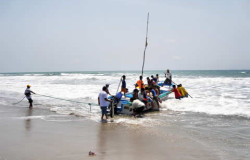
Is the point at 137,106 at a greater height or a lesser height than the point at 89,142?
greater

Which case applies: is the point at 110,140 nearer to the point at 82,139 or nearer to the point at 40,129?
the point at 82,139

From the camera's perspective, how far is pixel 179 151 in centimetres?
564

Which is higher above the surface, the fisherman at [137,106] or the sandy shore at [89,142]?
the fisherman at [137,106]

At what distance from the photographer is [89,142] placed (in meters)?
6.27

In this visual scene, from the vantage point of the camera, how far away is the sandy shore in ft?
17.3

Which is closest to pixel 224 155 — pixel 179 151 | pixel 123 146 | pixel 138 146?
pixel 179 151

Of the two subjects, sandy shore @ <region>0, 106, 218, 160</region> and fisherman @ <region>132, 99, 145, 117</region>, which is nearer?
sandy shore @ <region>0, 106, 218, 160</region>

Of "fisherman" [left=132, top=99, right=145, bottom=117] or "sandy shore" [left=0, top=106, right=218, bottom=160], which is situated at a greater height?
"fisherman" [left=132, top=99, right=145, bottom=117]

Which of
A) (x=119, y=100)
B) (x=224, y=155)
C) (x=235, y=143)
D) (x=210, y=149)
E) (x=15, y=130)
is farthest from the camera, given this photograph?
(x=119, y=100)

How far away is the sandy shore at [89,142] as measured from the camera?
528cm

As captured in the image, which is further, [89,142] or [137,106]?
[137,106]

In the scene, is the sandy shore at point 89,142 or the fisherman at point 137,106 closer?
the sandy shore at point 89,142

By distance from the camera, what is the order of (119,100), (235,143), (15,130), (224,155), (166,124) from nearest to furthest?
(224,155), (235,143), (15,130), (166,124), (119,100)

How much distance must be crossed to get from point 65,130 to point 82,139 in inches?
48.9
